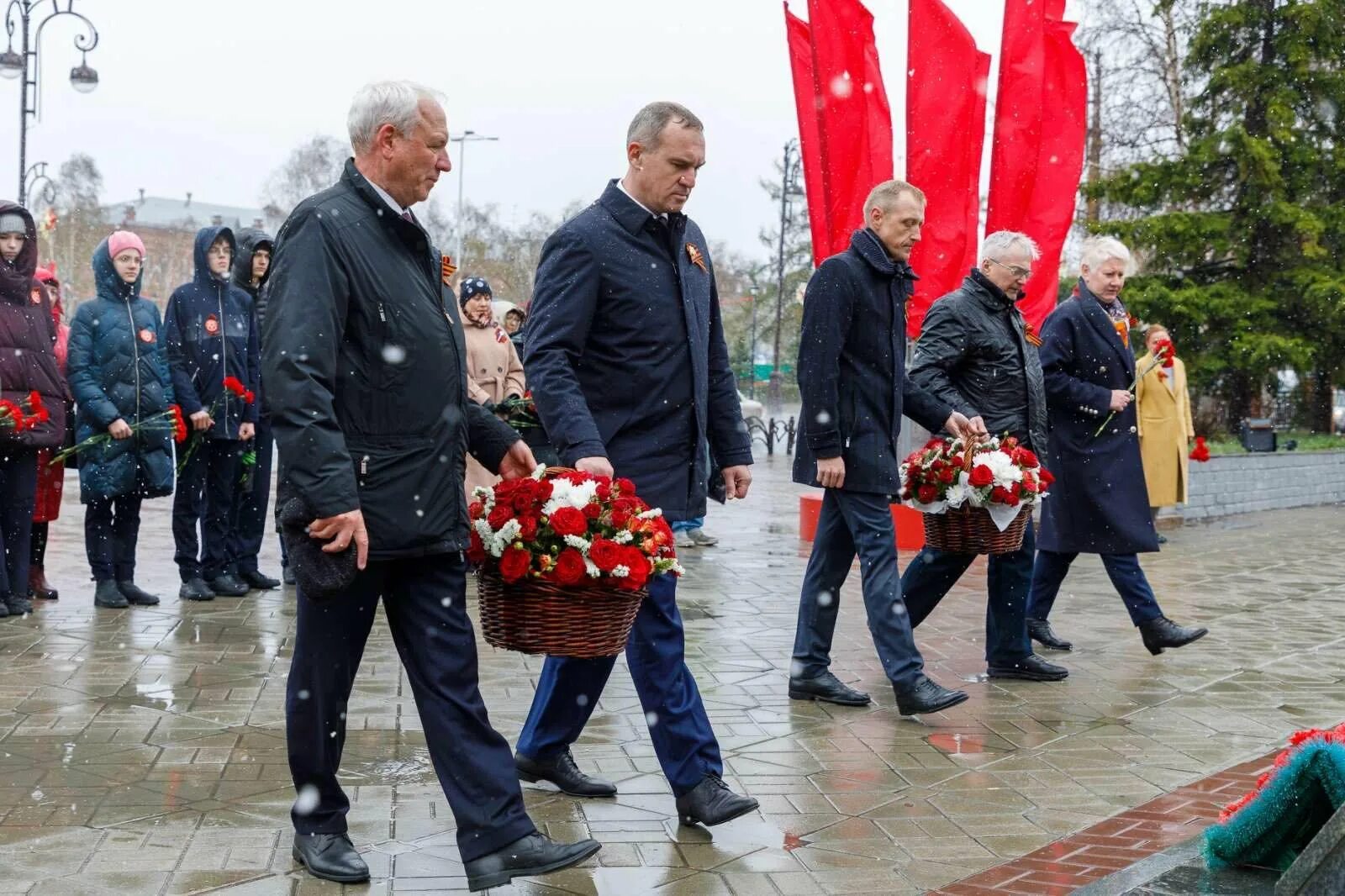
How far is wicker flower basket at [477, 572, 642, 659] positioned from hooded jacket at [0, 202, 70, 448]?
16.6 feet

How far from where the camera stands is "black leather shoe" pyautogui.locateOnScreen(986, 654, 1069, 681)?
730cm

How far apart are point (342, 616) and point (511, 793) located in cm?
62

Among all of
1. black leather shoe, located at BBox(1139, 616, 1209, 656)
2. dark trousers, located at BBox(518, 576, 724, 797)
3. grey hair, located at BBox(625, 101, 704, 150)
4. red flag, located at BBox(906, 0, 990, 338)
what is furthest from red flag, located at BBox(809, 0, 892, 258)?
dark trousers, located at BBox(518, 576, 724, 797)

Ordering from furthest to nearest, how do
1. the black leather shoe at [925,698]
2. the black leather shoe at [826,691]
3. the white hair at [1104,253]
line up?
the white hair at [1104,253], the black leather shoe at [826,691], the black leather shoe at [925,698]

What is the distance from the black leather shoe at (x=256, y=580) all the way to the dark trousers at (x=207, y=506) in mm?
158

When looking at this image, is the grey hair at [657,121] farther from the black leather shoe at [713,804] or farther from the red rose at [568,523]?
the black leather shoe at [713,804]

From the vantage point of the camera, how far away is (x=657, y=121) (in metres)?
4.89

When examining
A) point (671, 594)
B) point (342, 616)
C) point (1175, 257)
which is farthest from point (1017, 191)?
point (1175, 257)

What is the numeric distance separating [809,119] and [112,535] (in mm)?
6175

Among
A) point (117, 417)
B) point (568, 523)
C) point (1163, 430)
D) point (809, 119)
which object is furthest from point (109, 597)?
point (1163, 430)

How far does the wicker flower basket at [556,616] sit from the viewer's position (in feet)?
14.6

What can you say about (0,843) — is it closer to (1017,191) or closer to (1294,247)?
(1017,191)

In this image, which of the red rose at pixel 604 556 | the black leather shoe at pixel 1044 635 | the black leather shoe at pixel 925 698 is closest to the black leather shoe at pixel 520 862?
the red rose at pixel 604 556

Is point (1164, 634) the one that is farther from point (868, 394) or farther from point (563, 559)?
point (563, 559)
